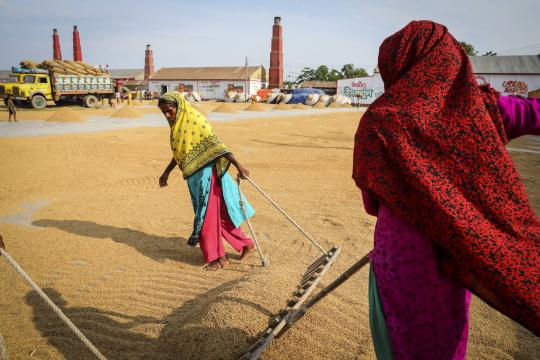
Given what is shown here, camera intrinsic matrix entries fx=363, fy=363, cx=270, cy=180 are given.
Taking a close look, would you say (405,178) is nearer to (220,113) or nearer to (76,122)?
(76,122)

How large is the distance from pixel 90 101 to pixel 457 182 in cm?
2677

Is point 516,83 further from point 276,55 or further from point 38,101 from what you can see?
point 38,101

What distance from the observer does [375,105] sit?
50.5 inches

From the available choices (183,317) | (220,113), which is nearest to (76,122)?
(220,113)

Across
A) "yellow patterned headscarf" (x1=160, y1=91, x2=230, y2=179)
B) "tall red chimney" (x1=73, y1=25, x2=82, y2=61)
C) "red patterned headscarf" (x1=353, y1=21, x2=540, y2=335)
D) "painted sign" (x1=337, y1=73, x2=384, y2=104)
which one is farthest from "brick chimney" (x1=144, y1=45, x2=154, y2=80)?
"red patterned headscarf" (x1=353, y1=21, x2=540, y2=335)

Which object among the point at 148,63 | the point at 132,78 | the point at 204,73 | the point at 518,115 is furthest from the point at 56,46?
the point at 518,115

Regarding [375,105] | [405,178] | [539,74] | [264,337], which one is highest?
[539,74]

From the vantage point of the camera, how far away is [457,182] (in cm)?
122

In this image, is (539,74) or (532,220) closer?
(532,220)

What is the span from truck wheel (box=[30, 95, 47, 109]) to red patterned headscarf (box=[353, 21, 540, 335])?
2481cm

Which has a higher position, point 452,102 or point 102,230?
point 452,102

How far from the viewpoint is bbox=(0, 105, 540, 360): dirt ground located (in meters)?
2.48

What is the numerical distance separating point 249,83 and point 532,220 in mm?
48218

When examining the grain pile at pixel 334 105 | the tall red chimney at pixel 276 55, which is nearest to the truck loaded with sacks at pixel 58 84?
the grain pile at pixel 334 105
